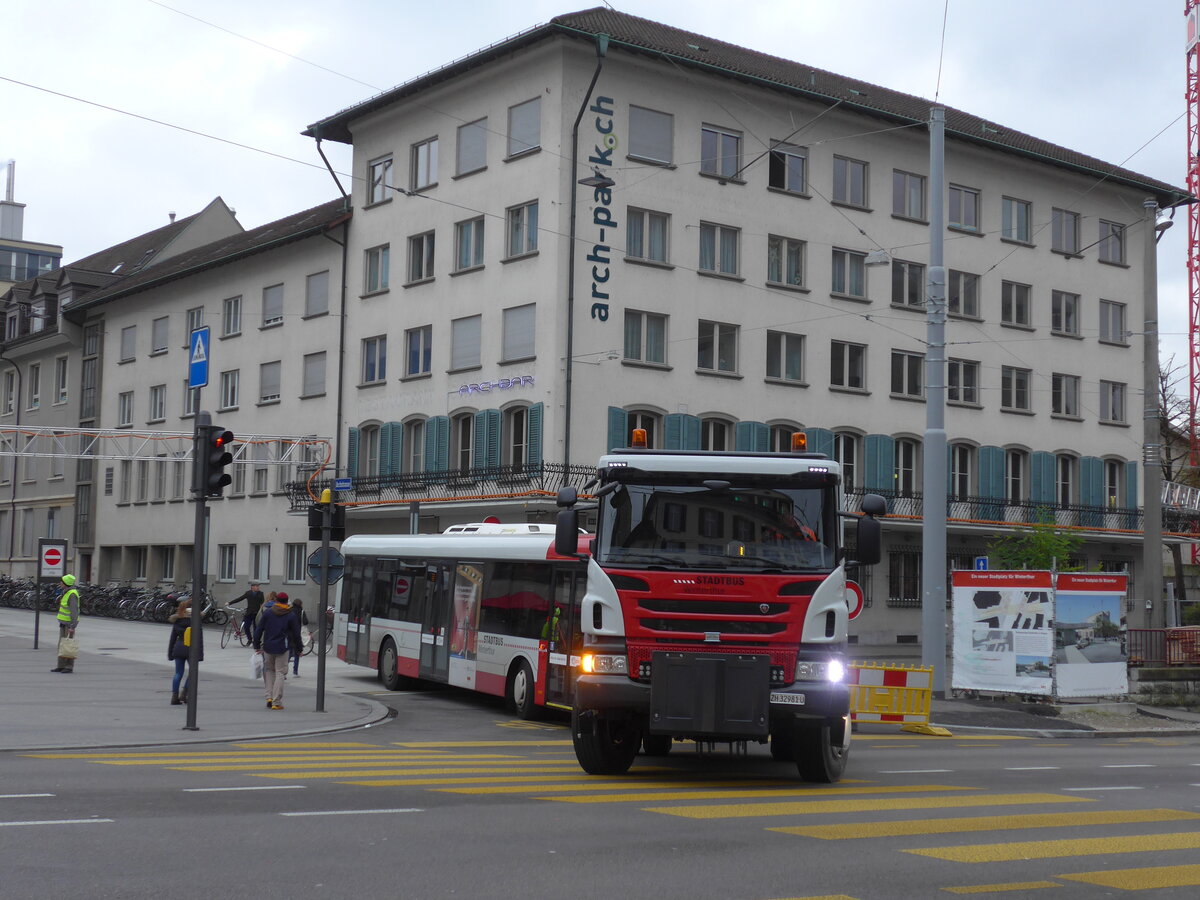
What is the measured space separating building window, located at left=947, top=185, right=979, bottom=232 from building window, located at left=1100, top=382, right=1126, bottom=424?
794 centimetres

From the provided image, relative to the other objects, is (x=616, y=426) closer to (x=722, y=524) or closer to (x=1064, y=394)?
(x=1064, y=394)

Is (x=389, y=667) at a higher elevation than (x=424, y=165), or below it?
below

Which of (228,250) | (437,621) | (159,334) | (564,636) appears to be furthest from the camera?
(159,334)

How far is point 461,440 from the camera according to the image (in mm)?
41812

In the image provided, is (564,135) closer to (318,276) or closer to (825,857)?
(318,276)

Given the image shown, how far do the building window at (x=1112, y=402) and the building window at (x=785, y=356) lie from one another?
13.4m

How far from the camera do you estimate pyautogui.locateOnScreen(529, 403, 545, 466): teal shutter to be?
125 feet

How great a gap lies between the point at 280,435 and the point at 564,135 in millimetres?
16271

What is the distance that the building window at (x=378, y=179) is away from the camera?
148 ft

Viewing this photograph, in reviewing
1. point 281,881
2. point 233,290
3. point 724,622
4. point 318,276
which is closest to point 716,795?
point 724,622

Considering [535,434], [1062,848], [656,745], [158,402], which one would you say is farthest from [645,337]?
[1062,848]

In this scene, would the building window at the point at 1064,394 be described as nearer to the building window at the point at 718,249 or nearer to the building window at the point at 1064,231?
the building window at the point at 1064,231

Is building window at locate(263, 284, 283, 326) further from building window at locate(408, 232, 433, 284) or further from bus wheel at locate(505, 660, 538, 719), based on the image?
bus wheel at locate(505, 660, 538, 719)

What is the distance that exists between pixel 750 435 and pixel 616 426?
468cm
